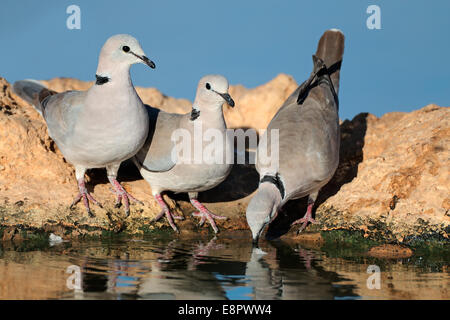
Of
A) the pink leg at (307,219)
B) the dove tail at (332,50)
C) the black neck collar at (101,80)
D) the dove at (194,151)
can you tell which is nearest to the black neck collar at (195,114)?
the dove at (194,151)

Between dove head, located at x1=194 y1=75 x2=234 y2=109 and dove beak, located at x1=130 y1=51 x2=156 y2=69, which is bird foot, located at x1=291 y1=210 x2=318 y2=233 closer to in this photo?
dove head, located at x1=194 y1=75 x2=234 y2=109

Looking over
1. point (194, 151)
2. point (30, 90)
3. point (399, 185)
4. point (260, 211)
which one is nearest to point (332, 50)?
point (399, 185)

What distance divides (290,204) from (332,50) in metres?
2.26

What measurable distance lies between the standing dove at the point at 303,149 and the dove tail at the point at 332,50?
0.02 m

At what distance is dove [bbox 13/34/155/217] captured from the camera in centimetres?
648

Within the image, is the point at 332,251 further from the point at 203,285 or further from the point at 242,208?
the point at 203,285

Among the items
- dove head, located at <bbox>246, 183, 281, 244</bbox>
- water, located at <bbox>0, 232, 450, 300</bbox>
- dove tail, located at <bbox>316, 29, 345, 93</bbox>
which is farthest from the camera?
dove tail, located at <bbox>316, 29, 345, 93</bbox>

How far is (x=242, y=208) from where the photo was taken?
7.74 metres

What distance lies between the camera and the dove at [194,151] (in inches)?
270

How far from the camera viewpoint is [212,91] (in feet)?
22.3

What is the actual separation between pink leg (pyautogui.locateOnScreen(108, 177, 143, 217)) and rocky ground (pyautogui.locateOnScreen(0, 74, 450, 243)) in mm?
86

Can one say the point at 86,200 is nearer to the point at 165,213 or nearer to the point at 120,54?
the point at 165,213

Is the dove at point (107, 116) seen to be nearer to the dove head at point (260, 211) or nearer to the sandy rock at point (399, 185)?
the dove head at point (260, 211)

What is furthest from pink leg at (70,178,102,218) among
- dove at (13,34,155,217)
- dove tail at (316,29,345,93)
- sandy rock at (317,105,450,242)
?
dove tail at (316,29,345,93)
